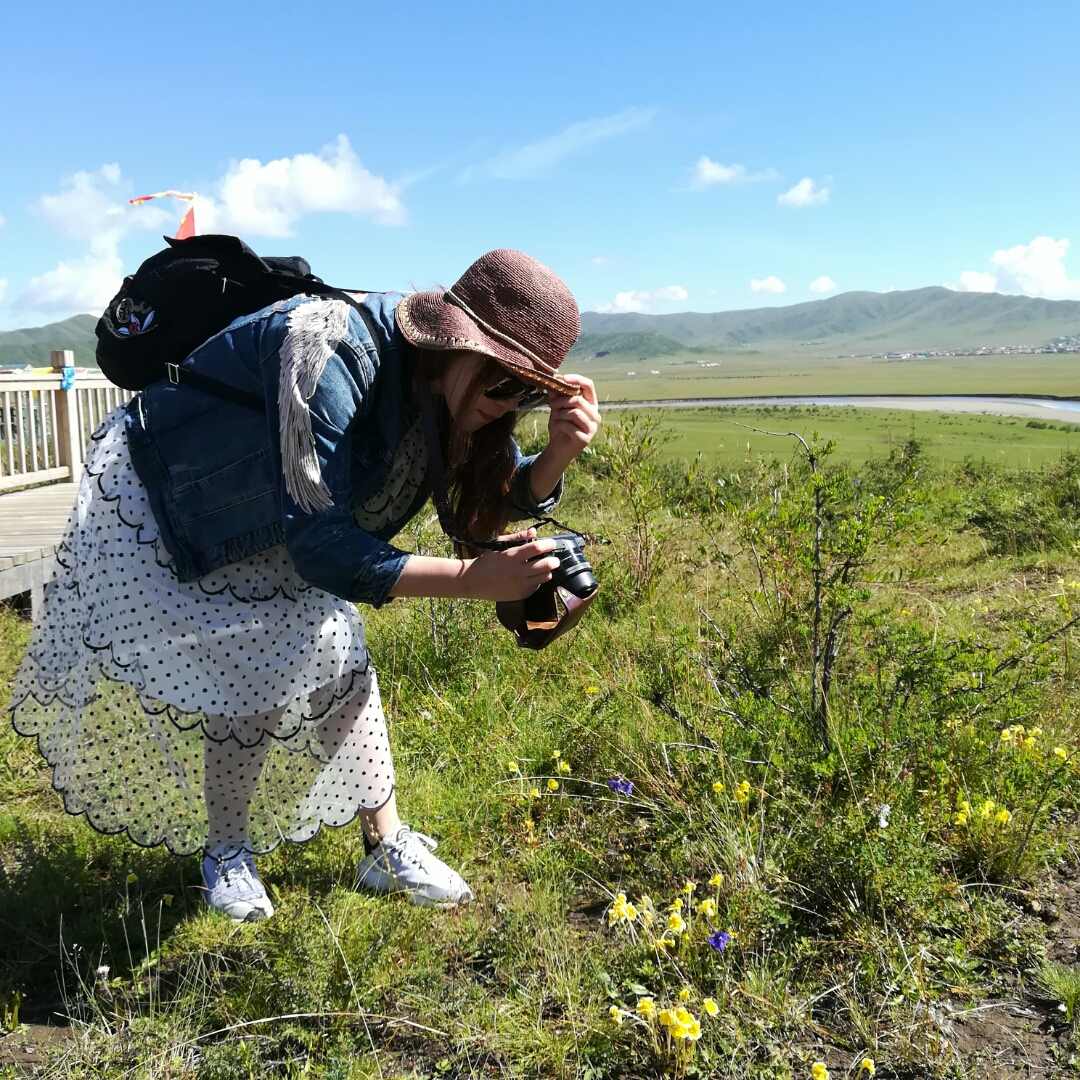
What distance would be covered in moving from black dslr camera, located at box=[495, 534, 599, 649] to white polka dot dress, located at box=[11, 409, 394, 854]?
503 mm

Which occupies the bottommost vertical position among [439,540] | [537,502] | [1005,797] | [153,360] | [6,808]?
[6,808]

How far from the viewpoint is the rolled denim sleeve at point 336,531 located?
5.28 feet

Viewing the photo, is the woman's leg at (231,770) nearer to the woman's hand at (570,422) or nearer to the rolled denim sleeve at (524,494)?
the rolled denim sleeve at (524,494)

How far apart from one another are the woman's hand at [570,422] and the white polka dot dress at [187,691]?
66 cm

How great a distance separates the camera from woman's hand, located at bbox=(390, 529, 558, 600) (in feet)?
5.42

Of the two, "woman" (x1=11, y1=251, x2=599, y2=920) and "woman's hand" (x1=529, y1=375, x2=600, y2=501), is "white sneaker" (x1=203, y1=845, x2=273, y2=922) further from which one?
"woman's hand" (x1=529, y1=375, x2=600, y2=501)

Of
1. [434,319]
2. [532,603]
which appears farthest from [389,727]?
[434,319]

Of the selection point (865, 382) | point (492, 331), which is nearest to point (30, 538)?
point (492, 331)

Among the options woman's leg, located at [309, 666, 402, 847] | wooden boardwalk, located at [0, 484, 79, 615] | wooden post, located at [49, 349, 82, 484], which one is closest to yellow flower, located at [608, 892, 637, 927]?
woman's leg, located at [309, 666, 402, 847]

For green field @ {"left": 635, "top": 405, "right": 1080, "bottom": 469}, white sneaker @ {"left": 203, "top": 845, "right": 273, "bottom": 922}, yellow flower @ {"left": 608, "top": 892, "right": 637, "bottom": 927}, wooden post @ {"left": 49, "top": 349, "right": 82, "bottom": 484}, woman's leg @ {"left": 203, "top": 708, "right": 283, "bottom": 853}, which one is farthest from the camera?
green field @ {"left": 635, "top": 405, "right": 1080, "bottom": 469}

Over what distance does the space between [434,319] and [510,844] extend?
157cm

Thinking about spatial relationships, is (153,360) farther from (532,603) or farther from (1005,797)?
(1005,797)

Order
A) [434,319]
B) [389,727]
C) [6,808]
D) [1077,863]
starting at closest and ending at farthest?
[434,319], [1077,863], [6,808], [389,727]

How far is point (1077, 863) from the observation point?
233cm
